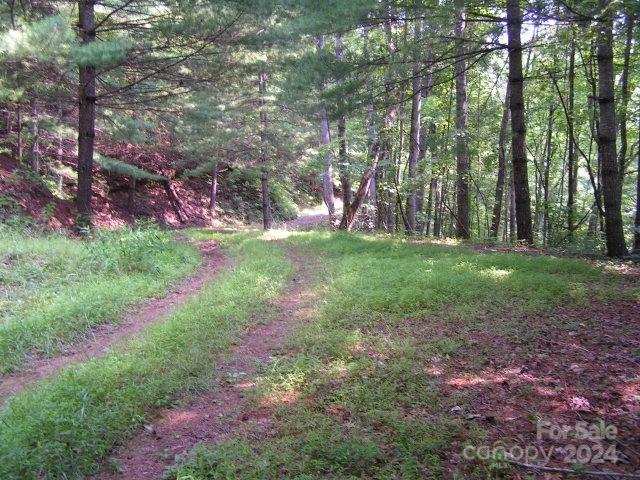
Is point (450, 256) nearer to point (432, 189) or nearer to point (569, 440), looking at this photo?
point (569, 440)

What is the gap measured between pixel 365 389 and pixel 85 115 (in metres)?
Result: 11.1

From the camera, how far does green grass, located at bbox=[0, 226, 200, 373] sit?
566 cm

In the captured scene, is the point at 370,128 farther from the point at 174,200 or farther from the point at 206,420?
the point at 174,200

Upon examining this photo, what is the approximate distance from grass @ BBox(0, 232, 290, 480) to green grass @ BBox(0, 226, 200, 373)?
1.15 metres

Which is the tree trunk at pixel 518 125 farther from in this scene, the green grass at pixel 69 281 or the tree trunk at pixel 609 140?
the green grass at pixel 69 281

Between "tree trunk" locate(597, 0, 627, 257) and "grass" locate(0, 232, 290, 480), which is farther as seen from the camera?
"tree trunk" locate(597, 0, 627, 257)

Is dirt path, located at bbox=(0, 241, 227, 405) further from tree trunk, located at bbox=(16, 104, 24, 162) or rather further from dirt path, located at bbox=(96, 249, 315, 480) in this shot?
tree trunk, located at bbox=(16, 104, 24, 162)

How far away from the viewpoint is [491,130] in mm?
16891

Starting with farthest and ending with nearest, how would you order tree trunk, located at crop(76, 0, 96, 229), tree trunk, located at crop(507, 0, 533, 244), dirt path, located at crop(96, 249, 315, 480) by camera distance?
tree trunk, located at crop(76, 0, 96, 229), tree trunk, located at crop(507, 0, 533, 244), dirt path, located at crop(96, 249, 315, 480)

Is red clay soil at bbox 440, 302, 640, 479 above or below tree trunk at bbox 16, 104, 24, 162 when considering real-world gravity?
below

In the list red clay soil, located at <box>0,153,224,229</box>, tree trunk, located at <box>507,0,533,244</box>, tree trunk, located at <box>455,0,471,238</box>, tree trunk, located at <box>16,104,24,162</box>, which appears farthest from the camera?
tree trunk, located at <box>16,104,24,162</box>

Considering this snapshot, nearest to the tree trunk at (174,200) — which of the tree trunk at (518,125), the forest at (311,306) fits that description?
the forest at (311,306)

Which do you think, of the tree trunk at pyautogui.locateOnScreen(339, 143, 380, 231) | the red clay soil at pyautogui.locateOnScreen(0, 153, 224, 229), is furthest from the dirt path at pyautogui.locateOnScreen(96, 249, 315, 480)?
the tree trunk at pyautogui.locateOnScreen(339, 143, 380, 231)

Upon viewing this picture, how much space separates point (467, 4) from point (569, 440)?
7237mm
